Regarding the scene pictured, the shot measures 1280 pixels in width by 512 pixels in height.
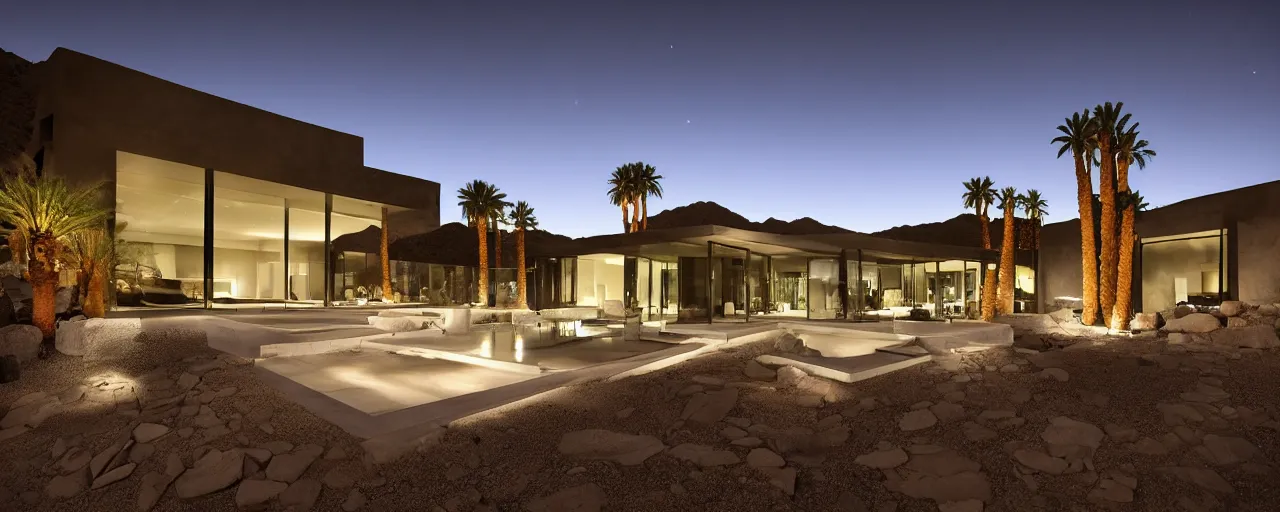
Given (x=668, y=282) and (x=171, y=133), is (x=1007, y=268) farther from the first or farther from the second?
(x=171, y=133)

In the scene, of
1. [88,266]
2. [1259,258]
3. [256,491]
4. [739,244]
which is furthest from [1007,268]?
[88,266]

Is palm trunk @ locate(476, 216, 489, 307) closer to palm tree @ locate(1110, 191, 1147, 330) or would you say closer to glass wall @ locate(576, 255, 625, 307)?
glass wall @ locate(576, 255, 625, 307)

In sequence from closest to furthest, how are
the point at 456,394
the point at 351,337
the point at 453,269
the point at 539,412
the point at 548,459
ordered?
the point at 548,459 < the point at 539,412 < the point at 456,394 < the point at 351,337 < the point at 453,269

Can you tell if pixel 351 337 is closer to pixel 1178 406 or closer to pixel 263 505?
pixel 263 505

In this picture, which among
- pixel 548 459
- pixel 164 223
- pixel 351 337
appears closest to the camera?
pixel 548 459

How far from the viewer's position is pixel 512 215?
32.9 meters

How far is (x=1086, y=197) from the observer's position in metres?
20.5

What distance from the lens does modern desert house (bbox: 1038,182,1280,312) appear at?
2100cm

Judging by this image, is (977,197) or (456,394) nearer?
(456,394)

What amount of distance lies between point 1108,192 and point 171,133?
98.3 ft

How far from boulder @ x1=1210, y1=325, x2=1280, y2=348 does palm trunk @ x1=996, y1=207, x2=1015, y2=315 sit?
10.4m

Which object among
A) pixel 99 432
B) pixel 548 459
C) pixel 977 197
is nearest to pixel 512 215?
pixel 99 432

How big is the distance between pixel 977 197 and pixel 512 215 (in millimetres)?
33699

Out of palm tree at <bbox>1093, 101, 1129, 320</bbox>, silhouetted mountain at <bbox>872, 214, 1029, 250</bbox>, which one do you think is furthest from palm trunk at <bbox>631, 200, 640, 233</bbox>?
silhouetted mountain at <bbox>872, 214, 1029, 250</bbox>
